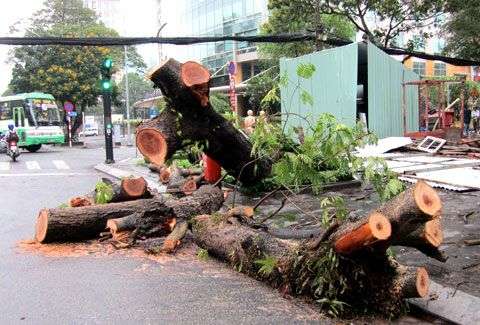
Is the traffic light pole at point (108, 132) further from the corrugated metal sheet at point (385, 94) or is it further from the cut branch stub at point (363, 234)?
the cut branch stub at point (363, 234)

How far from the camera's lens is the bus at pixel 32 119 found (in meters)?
27.9

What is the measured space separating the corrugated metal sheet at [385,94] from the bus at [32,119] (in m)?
19.0

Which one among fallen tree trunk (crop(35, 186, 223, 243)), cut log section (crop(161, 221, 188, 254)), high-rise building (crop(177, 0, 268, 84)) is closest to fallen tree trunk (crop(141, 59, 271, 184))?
fallen tree trunk (crop(35, 186, 223, 243))

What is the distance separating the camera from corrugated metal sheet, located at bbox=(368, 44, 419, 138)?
52.0ft

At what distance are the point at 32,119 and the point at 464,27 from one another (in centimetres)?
2211

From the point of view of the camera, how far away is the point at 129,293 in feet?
14.9

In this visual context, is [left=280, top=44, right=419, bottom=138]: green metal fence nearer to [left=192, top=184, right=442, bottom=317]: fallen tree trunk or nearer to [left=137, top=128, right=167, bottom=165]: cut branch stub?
[left=137, top=128, right=167, bottom=165]: cut branch stub

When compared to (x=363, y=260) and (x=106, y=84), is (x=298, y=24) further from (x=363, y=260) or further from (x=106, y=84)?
(x=363, y=260)

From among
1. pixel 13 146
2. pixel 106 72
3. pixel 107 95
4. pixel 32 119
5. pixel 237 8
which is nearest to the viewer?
pixel 106 72

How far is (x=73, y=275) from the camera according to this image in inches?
202

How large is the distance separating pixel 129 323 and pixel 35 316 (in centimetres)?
77

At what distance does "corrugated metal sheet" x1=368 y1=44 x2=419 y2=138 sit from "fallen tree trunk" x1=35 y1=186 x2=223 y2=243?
32.6ft

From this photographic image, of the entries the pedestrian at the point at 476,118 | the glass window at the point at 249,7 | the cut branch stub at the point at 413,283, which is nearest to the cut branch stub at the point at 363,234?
the cut branch stub at the point at 413,283

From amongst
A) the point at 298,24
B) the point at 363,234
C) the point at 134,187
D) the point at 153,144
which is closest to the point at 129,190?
the point at 134,187
